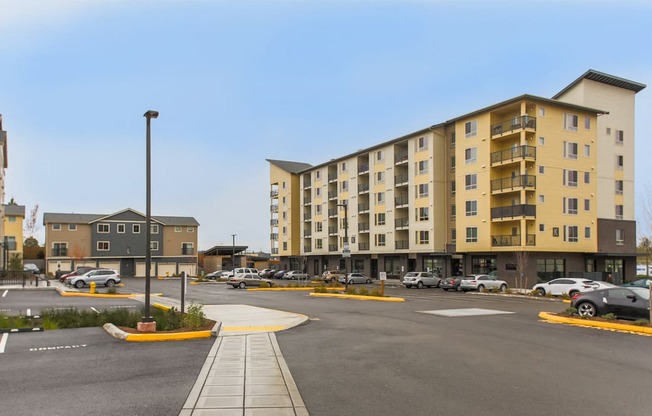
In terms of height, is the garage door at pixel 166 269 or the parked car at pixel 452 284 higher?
the parked car at pixel 452 284

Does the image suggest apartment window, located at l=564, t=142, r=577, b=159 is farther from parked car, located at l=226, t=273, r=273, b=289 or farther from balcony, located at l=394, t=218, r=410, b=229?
parked car, located at l=226, t=273, r=273, b=289

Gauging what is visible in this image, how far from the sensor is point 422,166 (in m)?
59.1

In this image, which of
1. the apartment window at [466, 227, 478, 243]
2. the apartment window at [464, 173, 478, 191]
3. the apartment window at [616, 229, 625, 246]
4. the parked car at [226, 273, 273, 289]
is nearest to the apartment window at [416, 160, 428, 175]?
the apartment window at [464, 173, 478, 191]

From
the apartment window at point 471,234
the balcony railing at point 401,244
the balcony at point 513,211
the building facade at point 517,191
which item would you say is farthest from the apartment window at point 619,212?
the balcony railing at point 401,244

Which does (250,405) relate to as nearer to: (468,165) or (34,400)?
(34,400)

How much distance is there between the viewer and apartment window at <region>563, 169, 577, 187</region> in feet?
164

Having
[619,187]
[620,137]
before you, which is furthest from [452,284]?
[620,137]

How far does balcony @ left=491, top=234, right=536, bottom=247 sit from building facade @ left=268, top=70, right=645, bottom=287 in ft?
0.32

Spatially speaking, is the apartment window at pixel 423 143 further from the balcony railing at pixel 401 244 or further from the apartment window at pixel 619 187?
the apartment window at pixel 619 187

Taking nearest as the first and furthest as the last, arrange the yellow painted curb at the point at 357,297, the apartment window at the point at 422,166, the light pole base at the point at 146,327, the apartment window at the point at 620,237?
the light pole base at the point at 146,327 → the yellow painted curb at the point at 357,297 → the apartment window at the point at 620,237 → the apartment window at the point at 422,166

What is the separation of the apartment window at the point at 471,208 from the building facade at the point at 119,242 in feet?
147

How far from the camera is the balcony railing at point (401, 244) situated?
200ft

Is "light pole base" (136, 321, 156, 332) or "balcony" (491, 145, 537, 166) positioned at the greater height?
"balcony" (491, 145, 537, 166)

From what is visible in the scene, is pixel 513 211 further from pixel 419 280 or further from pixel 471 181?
pixel 419 280
